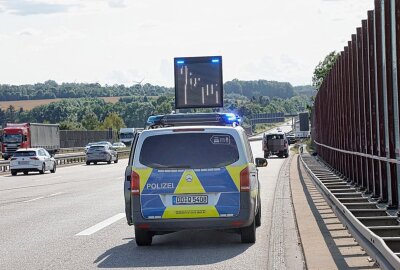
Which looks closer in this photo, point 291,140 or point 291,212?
point 291,212

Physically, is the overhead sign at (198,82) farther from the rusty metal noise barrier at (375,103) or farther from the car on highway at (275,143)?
the car on highway at (275,143)

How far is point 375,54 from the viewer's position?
58.9 feet

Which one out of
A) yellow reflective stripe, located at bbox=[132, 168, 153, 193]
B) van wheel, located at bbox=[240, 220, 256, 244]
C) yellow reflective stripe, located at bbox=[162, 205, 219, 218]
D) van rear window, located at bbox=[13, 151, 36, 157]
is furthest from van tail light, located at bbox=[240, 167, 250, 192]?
van rear window, located at bbox=[13, 151, 36, 157]

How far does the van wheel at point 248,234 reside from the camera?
43.5ft

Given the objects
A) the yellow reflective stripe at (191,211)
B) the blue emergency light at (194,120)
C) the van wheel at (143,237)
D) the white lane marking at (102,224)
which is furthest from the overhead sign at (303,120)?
the yellow reflective stripe at (191,211)

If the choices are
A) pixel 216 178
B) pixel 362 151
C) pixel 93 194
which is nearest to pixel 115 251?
pixel 216 178

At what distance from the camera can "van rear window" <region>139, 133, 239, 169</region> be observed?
12891 mm

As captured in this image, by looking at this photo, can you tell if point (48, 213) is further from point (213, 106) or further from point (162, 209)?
point (213, 106)

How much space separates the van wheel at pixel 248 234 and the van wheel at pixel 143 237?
4.36 ft

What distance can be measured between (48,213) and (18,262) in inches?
333

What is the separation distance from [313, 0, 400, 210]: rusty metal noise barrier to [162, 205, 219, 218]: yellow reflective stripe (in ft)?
11.3

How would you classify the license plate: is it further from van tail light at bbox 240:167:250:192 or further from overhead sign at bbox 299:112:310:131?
overhead sign at bbox 299:112:310:131

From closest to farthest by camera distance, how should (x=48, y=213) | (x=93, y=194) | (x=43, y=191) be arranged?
(x=48, y=213) → (x=93, y=194) → (x=43, y=191)

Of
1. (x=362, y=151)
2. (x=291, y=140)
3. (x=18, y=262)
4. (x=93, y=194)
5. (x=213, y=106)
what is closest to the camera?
(x=18, y=262)
